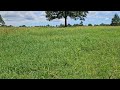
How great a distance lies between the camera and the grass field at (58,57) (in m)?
9.20

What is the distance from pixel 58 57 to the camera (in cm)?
1189

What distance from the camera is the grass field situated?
30.2 ft
